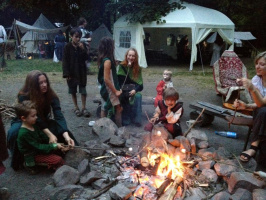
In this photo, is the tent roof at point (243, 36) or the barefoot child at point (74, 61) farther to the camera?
the tent roof at point (243, 36)

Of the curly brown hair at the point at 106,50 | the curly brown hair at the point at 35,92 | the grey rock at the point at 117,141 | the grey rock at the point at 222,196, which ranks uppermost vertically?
the curly brown hair at the point at 106,50

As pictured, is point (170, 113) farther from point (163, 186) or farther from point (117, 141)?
point (163, 186)

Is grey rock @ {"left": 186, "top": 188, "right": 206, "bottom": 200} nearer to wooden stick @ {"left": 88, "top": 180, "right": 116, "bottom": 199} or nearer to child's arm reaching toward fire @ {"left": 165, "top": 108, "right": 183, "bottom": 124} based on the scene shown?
wooden stick @ {"left": 88, "top": 180, "right": 116, "bottom": 199}

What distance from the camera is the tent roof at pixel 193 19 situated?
12.8m

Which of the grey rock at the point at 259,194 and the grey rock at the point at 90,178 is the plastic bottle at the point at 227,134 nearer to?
the grey rock at the point at 259,194

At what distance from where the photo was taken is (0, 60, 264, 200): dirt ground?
3.26 metres

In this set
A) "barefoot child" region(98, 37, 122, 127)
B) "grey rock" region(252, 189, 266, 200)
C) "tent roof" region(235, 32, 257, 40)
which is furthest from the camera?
"tent roof" region(235, 32, 257, 40)

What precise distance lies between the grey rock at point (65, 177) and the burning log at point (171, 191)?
104cm

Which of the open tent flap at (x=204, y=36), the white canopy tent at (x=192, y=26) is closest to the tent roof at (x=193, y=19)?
the white canopy tent at (x=192, y=26)

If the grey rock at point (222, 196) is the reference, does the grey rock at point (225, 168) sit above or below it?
above

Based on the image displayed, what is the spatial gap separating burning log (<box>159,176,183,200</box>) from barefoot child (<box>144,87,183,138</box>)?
1279mm

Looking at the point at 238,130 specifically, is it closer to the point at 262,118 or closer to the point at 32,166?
the point at 262,118

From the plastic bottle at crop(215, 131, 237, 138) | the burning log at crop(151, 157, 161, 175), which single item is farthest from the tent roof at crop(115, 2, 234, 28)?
the burning log at crop(151, 157, 161, 175)

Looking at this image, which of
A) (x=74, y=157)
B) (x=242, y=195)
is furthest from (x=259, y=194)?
(x=74, y=157)
